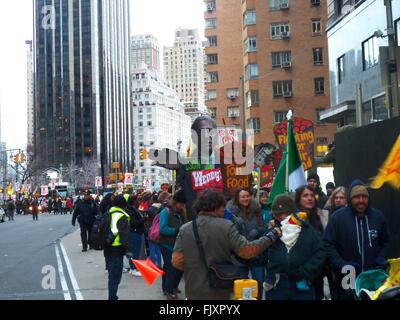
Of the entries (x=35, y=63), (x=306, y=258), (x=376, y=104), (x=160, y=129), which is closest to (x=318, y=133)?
(x=376, y=104)

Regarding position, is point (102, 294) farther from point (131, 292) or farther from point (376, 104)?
point (376, 104)

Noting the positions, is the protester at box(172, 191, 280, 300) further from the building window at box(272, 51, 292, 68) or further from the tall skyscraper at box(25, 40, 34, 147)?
the tall skyscraper at box(25, 40, 34, 147)

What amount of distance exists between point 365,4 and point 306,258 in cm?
2169

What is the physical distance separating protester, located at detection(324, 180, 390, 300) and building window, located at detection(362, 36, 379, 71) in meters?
19.4

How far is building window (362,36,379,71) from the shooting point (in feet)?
79.3

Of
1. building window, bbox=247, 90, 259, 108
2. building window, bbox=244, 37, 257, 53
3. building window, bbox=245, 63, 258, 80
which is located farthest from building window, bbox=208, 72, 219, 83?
building window, bbox=247, 90, 259, 108

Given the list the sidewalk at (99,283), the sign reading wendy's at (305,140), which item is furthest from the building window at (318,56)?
the sign reading wendy's at (305,140)

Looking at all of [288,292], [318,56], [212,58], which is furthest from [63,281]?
[212,58]

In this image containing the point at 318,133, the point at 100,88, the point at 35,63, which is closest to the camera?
the point at 318,133

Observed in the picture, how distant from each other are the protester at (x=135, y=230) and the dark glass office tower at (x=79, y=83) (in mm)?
114663

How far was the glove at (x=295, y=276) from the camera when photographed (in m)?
5.37

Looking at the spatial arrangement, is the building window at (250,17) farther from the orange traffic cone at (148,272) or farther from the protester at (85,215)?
the orange traffic cone at (148,272)

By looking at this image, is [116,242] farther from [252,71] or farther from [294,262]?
[252,71]

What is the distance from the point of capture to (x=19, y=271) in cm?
1335
